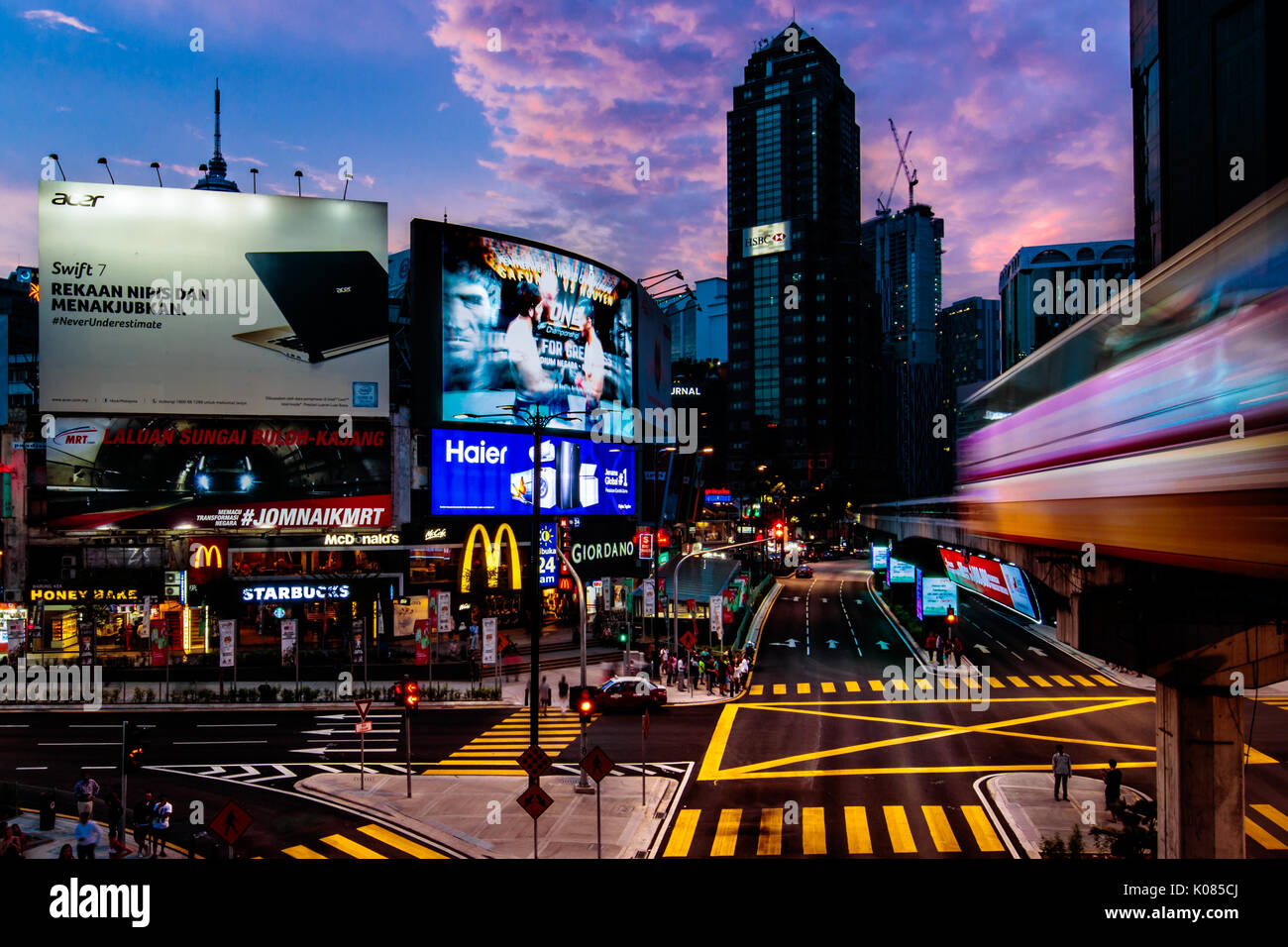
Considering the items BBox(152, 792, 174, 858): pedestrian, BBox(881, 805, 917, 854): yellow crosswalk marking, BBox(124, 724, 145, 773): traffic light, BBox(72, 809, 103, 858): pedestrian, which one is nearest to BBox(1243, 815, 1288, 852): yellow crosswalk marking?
BBox(881, 805, 917, 854): yellow crosswalk marking

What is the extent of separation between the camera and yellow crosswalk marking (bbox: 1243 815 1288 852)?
16.9m

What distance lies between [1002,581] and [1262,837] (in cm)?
751

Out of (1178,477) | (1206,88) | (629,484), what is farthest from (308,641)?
(1206,88)

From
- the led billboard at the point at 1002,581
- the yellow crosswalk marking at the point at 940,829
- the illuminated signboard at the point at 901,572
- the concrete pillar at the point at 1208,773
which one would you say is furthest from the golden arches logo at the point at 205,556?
the concrete pillar at the point at 1208,773

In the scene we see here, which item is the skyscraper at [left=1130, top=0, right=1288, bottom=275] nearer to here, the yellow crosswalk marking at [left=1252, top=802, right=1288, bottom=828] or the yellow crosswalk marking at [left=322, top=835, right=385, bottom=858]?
the yellow crosswalk marking at [left=1252, top=802, right=1288, bottom=828]

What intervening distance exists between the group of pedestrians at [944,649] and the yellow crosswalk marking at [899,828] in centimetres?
2003

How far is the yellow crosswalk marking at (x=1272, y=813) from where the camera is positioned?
1842cm

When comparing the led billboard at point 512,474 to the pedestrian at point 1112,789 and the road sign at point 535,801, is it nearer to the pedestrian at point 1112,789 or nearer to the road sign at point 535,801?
the road sign at point 535,801

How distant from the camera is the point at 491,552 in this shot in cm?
4853

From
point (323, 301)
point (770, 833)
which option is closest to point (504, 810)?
point (770, 833)

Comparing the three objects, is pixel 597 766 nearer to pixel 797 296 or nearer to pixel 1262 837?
pixel 1262 837

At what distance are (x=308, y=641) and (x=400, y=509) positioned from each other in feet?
28.6

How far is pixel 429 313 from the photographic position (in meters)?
47.2
